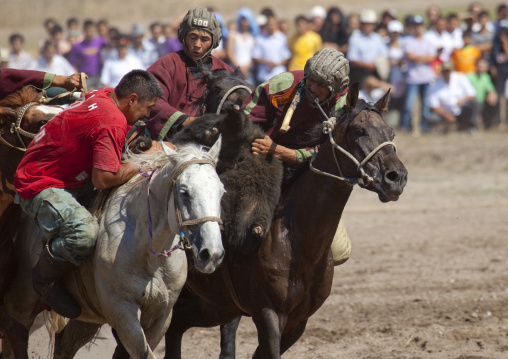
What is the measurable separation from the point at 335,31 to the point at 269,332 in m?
11.8

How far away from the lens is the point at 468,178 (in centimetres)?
1338

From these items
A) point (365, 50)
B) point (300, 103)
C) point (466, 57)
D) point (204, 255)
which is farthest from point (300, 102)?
point (466, 57)

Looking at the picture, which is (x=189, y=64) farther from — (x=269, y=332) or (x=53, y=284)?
(x=269, y=332)

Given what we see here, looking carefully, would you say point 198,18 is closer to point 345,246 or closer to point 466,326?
point 345,246

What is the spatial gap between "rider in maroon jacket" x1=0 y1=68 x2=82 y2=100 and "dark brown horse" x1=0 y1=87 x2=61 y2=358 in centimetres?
8

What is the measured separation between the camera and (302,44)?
15.5 metres

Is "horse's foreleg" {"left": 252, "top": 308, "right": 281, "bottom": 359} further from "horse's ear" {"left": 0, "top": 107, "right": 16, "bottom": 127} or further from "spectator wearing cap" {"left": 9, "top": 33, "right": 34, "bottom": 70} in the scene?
"spectator wearing cap" {"left": 9, "top": 33, "right": 34, "bottom": 70}

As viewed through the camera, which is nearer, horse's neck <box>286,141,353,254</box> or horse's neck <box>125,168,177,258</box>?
horse's neck <box>125,168,177,258</box>

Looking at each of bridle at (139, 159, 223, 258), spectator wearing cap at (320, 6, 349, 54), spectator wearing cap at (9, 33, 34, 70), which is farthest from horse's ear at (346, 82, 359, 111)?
spectator wearing cap at (320, 6, 349, 54)

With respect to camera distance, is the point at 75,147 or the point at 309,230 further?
the point at 309,230

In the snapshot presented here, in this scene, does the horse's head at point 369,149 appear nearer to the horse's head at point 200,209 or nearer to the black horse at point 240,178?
the black horse at point 240,178

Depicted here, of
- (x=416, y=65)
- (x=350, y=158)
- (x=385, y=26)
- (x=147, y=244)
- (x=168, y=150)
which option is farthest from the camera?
(x=385, y=26)

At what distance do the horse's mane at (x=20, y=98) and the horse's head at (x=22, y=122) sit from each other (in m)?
0.04

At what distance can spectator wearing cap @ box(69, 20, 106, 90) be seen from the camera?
15.4 metres
